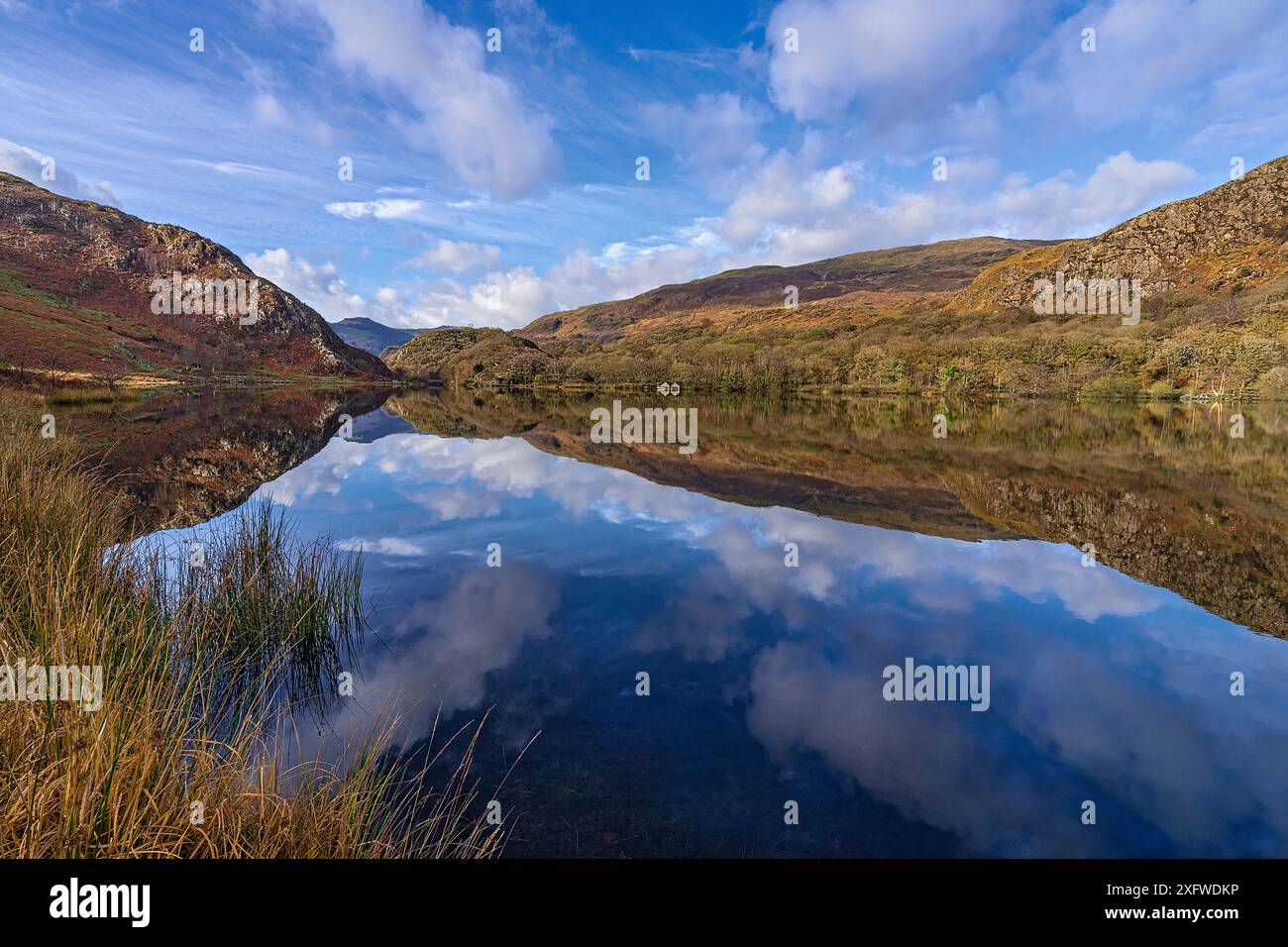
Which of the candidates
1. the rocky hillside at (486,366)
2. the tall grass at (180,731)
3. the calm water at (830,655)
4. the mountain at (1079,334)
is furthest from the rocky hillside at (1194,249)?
the tall grass at (180,731)

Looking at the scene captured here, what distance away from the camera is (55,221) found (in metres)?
127

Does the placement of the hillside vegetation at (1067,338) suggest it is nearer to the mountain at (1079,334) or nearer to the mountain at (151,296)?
the mountain at (1079,334)

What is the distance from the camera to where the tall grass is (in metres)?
3.02

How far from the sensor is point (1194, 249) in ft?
470

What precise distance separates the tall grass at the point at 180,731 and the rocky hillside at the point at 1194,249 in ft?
567

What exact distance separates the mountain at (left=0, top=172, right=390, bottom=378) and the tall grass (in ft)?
338

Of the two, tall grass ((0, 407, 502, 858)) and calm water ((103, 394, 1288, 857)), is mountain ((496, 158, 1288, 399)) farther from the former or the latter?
tall grass ((0, 407, 502, 858))

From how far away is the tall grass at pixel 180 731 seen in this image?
9.92 feet

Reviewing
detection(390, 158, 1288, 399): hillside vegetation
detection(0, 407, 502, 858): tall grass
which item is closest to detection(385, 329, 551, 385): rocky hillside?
detection(390, 158, 1288, 399): hillside vegetation

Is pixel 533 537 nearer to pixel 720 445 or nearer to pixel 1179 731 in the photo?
pixel 1179 731

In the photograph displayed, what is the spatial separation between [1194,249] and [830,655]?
649 feet
